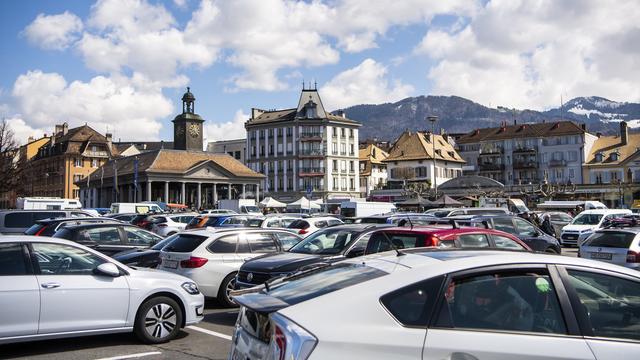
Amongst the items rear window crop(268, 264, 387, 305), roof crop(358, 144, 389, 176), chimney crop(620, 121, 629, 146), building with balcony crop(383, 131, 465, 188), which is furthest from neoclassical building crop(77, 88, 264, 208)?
rear window crop(268, 264, 387, 305)

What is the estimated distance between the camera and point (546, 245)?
658 inches

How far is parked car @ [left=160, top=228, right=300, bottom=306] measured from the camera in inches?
437

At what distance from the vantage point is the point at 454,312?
147 inches

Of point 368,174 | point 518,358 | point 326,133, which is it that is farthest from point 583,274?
point 368,174

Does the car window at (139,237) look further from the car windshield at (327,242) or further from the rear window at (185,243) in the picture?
the car windshield at (327,242)

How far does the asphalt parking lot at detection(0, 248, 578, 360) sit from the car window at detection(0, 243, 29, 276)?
111cm

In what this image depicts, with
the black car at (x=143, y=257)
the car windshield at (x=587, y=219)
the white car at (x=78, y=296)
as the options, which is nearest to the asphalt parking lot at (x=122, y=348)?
the white car at (x=78, y=296)

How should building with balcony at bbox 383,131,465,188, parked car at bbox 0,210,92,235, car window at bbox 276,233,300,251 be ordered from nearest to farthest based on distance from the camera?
car window at bbox 276,233,300,251 → parked car at bbox 0,210,92,235 → building with balcony at bbox 383,131,465,188

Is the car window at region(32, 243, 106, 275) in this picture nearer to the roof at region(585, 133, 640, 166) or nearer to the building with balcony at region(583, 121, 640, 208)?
the building with balcony at region(583, 121, 640, 208)

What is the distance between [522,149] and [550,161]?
532 centimetres

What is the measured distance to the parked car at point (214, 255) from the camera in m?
11.1

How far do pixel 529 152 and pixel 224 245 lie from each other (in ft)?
299

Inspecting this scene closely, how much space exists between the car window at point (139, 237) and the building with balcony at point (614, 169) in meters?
73.7

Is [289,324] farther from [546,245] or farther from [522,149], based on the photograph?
[522,149]
